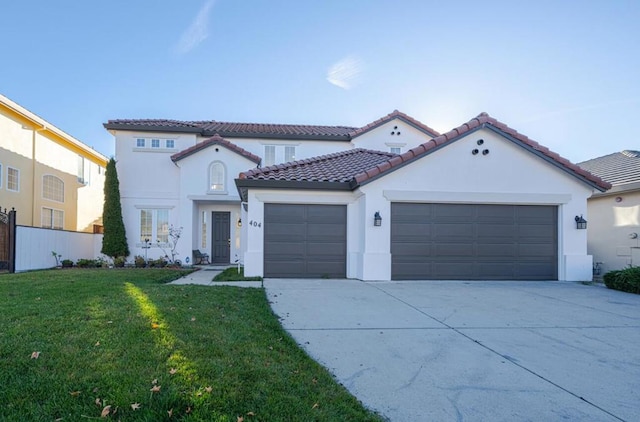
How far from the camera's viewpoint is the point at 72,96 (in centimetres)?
1905

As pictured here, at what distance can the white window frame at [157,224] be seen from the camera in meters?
15.7

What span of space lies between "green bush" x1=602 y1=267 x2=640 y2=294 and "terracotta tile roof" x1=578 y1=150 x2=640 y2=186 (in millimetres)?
4165

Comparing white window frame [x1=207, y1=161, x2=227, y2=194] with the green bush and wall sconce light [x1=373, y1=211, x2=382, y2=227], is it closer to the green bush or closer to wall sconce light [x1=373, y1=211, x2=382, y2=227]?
wall sconce light [x1=373, y1=211, x2=382, y2=227]

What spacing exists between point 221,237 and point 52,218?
8.89 meters

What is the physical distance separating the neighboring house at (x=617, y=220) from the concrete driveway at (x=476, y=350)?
4.77 metres

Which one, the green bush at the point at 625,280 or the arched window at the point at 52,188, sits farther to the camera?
the arched window at the point at 52,188

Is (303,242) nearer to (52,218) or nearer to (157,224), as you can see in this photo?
(157,224)

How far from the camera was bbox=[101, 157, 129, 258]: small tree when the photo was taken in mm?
14875

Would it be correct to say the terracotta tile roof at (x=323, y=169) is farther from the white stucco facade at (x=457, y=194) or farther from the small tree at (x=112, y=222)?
the small tree at (x=112, y=222)

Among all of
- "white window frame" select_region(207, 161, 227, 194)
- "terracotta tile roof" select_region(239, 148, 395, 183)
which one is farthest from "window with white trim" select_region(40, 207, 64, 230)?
"terracotta tile roof" select_region(239, 148, 395, 183)

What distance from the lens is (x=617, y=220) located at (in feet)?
40.3

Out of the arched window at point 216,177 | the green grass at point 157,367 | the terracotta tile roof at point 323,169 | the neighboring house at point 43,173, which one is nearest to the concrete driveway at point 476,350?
the green grass at point 157,367

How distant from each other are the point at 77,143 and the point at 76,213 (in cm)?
388

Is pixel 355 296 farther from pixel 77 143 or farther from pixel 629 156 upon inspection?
pixel 77 143
